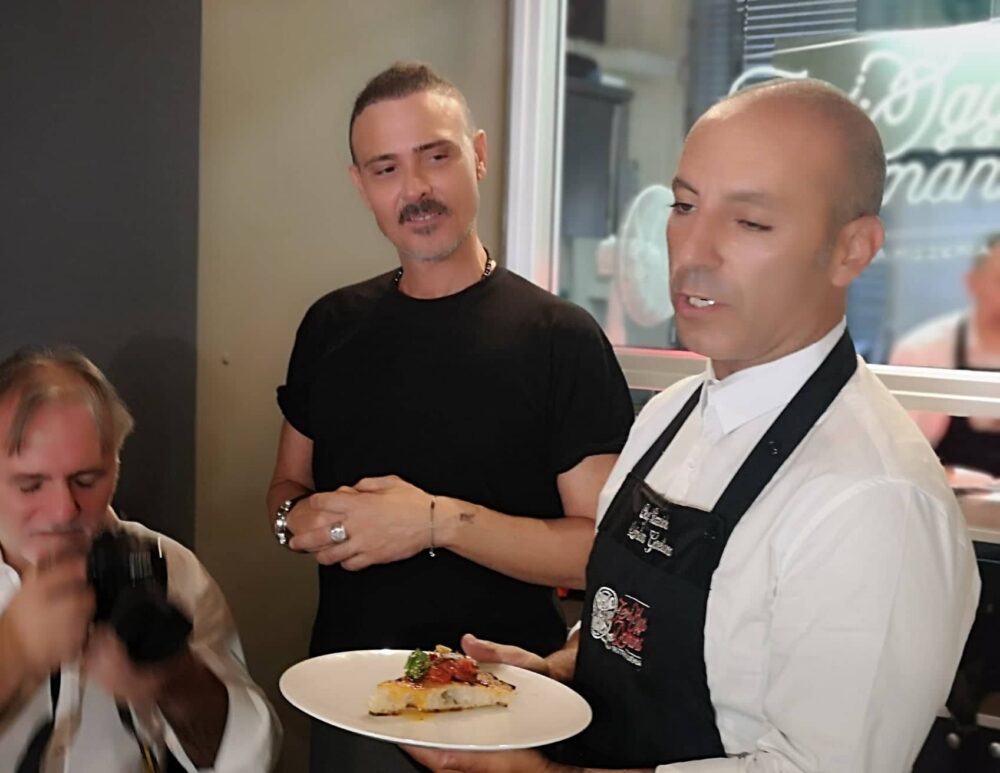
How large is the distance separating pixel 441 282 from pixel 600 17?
4.28 ft

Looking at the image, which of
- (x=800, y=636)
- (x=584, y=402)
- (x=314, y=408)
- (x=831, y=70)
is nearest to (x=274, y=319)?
(x=314, y=408)

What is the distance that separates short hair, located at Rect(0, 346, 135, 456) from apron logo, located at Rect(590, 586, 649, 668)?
69cm

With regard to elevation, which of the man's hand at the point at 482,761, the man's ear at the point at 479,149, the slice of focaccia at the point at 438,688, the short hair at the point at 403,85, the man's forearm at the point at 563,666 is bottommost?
the man's forearm at the point at 563,666

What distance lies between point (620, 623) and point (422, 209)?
83 centimetres

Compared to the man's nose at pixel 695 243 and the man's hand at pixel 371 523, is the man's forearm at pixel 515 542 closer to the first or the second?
the man's hand at pixel 371 523

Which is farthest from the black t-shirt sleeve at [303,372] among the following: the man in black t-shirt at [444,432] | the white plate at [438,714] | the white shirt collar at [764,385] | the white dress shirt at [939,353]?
the white dress shirt at [939,353]

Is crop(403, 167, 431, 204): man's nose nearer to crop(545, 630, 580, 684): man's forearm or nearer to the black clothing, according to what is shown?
the black clothing

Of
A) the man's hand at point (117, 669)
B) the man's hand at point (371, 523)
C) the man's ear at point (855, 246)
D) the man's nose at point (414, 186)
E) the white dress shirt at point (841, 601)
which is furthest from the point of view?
the man's nose at point (414, 186)

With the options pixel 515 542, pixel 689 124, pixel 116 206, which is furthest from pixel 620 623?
pixel 689 124

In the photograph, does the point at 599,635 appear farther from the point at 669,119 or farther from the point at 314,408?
the point at 669,119

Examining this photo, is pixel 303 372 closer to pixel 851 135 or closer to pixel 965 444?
pixel 851 135

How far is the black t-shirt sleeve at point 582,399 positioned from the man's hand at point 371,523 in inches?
9.8

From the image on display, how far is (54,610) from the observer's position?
1252mm

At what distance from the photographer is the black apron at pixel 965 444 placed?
2.26 meters
